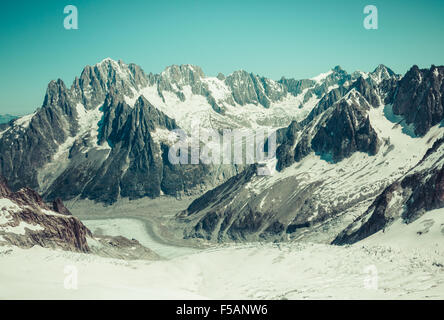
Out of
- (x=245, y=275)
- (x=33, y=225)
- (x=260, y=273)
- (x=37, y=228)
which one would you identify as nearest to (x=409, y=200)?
(x=260, y=273)

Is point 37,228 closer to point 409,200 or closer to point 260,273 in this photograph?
point 260,273

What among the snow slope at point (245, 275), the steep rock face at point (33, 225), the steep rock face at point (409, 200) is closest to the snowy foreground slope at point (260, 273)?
the snow slope at point (245, 275)

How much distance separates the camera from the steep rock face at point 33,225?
11481 cm

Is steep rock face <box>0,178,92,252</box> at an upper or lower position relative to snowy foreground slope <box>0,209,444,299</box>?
lower

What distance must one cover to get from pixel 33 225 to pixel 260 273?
84.7 metres

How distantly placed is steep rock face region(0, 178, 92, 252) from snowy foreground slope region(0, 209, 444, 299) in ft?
116

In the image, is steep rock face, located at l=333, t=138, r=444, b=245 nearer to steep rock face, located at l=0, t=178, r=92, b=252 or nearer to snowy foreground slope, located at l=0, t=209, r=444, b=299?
snowy foreground slope, located at l=0, t=209, r=444, b=299

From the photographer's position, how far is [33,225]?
409 feet

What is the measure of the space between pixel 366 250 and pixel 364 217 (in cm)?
8774

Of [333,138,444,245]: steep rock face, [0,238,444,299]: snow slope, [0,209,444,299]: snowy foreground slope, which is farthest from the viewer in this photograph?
[333,138,444,245]: steep rock face

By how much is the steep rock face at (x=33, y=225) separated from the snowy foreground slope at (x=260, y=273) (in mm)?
35305

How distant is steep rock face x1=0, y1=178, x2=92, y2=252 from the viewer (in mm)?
114812

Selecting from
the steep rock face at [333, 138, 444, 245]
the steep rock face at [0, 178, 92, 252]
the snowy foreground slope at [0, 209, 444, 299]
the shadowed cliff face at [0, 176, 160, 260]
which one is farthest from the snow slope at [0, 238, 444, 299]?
the steep rock face at [333, 138, 444, 245]
